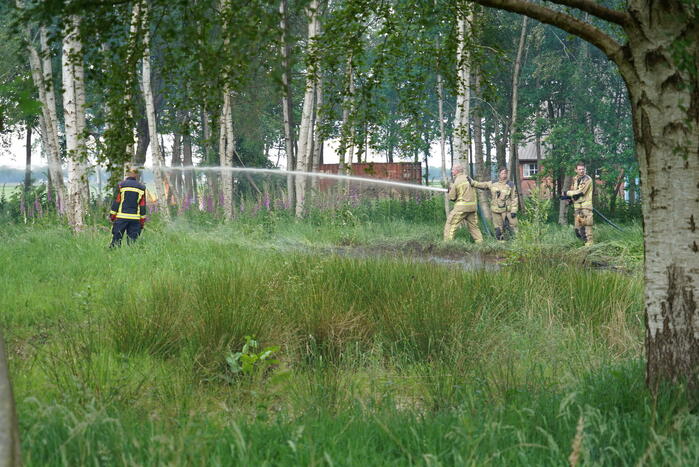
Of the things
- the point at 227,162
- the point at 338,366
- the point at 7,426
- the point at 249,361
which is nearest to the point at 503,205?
the point at 227,162

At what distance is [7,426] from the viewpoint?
7.41ft

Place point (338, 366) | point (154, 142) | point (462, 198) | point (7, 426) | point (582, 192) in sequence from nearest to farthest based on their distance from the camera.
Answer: point (7, 426) < point (338, 366) < point (582, 192) < point (462, 198) < point (154, 142)

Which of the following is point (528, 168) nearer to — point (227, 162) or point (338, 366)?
point (227, 162)

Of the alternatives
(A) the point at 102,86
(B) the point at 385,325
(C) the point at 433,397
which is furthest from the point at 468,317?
(A) the point at 102,86

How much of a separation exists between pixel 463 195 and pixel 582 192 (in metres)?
2.41

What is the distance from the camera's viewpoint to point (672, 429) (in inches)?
134

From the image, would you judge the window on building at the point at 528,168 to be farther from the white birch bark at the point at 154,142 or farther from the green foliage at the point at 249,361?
the green foliage at the point at 249,361

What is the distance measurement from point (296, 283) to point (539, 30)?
20.3m

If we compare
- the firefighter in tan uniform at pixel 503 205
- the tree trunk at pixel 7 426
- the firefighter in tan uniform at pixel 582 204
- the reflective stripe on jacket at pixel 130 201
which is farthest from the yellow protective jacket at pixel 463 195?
the tree trunk at pixel 7 426

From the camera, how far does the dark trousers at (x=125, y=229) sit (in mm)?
12095

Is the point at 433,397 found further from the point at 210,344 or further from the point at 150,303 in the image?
the point at 150,303

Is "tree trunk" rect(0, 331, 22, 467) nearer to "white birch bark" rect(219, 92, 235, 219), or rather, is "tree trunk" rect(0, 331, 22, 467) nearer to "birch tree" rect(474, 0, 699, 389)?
"birch tree" rect(474, 0, 699, 389)

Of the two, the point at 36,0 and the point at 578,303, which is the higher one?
the point at 36,0

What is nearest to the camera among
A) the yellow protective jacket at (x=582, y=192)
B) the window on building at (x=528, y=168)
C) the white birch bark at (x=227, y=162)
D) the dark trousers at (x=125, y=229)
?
the dark trousers at (x=125, y=229)
